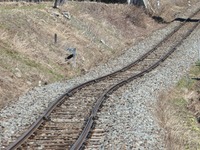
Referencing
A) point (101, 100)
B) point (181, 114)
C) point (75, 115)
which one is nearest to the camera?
point (75, 115)

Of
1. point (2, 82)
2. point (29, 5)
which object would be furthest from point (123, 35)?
point (2, 82)

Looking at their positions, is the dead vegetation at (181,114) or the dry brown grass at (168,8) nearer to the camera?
the dead vegetation at (181,114)

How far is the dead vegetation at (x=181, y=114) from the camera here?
1233cm

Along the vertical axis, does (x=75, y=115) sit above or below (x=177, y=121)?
above

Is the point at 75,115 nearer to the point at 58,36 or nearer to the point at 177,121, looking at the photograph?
the point at 177,121

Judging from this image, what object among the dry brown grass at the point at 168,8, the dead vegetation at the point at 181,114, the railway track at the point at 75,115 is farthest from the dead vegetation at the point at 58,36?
the dry brown grass at the point at 168,8

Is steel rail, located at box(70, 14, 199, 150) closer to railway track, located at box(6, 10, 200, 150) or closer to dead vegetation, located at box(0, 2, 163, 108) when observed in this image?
railway track, located at box(6, 10, 200, 150)

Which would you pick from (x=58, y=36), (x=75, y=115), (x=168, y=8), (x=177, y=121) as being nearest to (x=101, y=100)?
(x=75, y=115)

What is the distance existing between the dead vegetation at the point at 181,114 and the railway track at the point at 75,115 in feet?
6.16

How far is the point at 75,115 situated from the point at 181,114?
3.83 m

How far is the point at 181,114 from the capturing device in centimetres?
1555

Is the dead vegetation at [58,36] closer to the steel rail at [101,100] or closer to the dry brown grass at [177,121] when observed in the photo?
the steel rail at [101,100]

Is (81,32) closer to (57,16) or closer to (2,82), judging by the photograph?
(57,16)

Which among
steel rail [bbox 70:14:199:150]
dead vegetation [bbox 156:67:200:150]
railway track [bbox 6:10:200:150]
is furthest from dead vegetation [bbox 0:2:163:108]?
dead vegetation [bbox 156:67:200:150]
